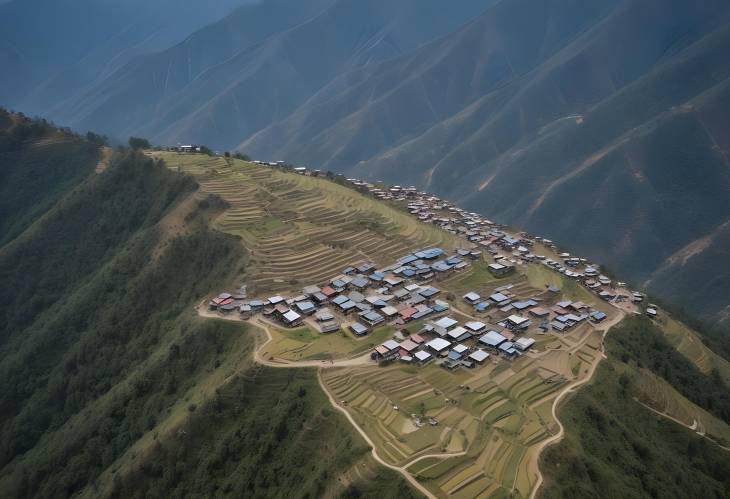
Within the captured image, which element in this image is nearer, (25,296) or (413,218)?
(25,296)

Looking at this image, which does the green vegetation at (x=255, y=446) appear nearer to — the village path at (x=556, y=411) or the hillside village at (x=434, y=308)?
the hillside village at (x=434, y=308)

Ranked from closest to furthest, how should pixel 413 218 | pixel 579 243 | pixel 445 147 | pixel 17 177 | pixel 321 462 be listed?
pixel 321 462 < pixel 413 218 < pixel 17 177 < pixel 579 243 < pixel 445 147

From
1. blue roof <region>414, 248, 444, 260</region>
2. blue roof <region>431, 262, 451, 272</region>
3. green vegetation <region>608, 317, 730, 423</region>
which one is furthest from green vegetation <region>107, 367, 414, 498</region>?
green vegetation <region>608, 317, 730, 423</region>

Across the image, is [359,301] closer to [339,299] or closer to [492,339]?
[339,299]

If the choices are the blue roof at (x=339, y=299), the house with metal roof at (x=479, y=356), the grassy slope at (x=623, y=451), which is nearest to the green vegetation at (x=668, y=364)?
the grassy slope at (x=623, y=451)

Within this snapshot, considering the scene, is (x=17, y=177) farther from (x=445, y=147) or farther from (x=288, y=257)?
(x=445, y=147)

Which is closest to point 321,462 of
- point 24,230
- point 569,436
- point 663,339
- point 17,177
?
point 569,436
